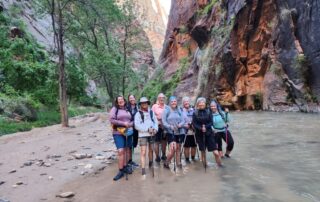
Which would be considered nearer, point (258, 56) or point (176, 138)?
point (176, 138)

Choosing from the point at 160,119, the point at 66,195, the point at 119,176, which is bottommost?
the point at 66,195

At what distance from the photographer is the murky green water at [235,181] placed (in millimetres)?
6125

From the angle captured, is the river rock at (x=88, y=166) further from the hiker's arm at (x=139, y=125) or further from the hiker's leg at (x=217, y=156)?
the hiker's leg at (x=217, y=156)

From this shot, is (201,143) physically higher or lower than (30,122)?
lower

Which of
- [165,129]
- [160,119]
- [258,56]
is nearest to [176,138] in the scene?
[165,129]

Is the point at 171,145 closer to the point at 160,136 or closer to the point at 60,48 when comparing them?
the point at 160,136

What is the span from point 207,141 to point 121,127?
2.06m

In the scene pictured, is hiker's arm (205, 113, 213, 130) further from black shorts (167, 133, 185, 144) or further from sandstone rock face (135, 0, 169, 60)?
sandstone rock face (135, 0, 169, 60)

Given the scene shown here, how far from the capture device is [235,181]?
22.9 ft

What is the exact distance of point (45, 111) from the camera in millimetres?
23703

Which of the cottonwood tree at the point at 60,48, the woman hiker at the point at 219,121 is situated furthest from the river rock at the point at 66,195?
the cottonwood tree at the point at 60,48

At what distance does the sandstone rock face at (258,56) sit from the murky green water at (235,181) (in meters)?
10.9

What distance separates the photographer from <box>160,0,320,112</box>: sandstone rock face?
19.7 meters

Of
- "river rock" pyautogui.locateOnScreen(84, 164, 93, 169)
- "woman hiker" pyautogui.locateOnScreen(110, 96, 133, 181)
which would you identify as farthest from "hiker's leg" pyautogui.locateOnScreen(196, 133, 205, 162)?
"river rock" pyautogui.locateOnScreen(84, 164, 93, 169)
